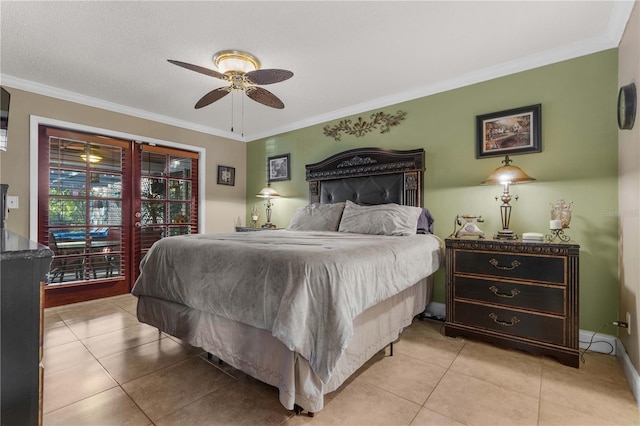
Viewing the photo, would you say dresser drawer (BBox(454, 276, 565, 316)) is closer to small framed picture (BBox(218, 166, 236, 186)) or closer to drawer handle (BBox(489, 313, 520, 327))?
drawer handle (BBox(489, 313, 520, 327))

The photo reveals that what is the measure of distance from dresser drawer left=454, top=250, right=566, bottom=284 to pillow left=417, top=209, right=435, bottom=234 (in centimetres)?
52

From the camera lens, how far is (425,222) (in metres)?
3.07

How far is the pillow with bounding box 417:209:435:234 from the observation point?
302 cm

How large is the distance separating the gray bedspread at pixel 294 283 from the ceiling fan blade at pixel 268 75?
1370 millimetres

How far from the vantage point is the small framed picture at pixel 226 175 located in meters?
4.98

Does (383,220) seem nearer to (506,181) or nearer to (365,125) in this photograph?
(506,181)

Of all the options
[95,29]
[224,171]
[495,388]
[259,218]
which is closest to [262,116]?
[224,171]

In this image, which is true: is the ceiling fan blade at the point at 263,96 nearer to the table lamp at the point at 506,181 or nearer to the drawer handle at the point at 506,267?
the table lamp at the point at 506,181

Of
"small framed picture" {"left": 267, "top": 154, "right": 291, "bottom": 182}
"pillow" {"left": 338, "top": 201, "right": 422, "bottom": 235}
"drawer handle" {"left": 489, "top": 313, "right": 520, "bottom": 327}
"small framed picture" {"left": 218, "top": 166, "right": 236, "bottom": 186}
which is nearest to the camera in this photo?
"drawer handle" {"left": 489, "top": 313, "right": 520, "bottom": 327}

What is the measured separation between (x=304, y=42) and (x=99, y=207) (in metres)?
3.29

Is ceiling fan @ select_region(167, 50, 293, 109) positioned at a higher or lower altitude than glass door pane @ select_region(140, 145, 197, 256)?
higher

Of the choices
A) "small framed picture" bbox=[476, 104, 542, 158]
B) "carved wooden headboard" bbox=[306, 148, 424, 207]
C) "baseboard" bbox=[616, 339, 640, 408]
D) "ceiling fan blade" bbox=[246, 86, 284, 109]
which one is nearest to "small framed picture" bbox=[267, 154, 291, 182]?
"carved wooden headboard" bbox=[306, 148, 424, 207]

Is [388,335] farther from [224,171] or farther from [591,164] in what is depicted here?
[224,171]

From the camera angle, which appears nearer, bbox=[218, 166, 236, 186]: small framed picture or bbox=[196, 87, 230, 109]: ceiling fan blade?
bbox=[196, 87, 230, 109]: ceiling fan blade
